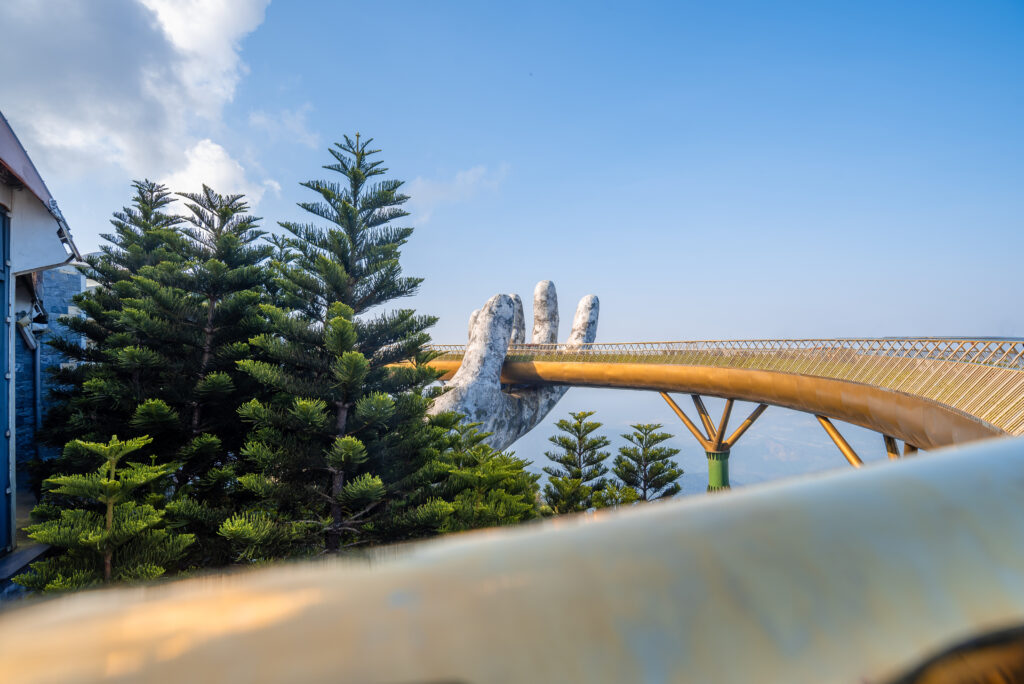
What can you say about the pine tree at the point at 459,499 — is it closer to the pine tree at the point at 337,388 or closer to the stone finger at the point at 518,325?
the pine tree at the point at 337,388

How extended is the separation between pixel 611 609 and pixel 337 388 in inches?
201

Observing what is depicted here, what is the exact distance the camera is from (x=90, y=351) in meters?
7.91

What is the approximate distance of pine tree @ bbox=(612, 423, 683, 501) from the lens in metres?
9.76

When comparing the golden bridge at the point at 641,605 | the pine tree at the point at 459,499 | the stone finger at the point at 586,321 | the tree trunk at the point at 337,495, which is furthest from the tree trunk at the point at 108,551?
the stone finger at the point at 586,321

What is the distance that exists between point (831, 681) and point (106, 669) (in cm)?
24

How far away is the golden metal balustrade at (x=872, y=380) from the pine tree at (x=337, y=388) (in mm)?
836

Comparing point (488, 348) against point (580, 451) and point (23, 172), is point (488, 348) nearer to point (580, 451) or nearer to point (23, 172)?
point (580, 451)

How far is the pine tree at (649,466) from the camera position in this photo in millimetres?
9758

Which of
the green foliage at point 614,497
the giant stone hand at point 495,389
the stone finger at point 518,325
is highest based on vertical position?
the stone finger at point 518,325

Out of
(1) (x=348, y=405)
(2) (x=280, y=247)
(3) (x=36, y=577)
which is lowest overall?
(3) (x=36, y=577)

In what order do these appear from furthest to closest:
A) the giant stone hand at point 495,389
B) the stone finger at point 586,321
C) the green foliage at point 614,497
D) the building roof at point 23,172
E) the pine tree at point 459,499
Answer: the stone finger at point 586,321
the giant stone hand at point 495,389
the green foliage at point 614,497
the pine tree at point 459,499
the building roof at point 23,172

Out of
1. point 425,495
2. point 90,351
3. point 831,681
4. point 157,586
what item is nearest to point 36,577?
point 425,495

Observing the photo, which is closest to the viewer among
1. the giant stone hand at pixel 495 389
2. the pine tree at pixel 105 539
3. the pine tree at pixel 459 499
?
the pine tree at pixel 105 539

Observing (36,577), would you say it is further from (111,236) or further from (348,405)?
(111,236)
